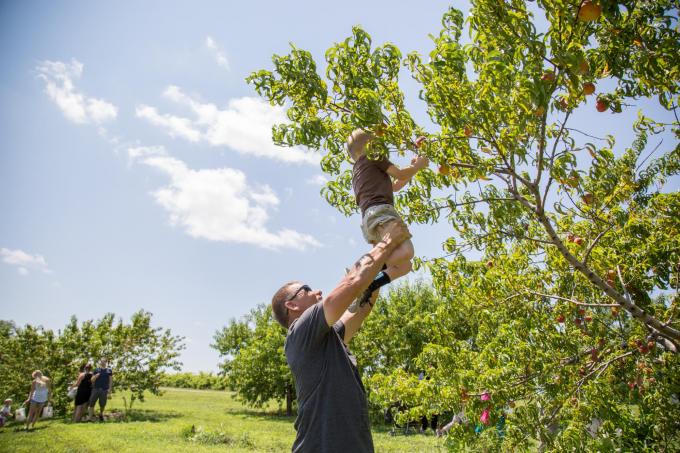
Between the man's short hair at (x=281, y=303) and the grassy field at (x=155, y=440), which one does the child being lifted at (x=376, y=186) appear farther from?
Answer: the grassy field at (x=155, y=440)

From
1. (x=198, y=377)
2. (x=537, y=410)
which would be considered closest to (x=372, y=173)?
(x=537, y=410)

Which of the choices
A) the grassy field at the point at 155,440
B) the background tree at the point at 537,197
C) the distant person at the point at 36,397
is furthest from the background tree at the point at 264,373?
the background tree at the point at 537,197

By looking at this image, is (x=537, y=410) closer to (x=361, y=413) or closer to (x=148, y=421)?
(x=361, y=413)

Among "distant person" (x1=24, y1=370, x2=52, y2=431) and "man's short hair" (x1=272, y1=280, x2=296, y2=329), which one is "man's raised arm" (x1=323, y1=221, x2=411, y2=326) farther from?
"distant person" (x1=24, y1=370, x2=52, y2=431)

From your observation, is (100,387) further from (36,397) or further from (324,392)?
(324,392)

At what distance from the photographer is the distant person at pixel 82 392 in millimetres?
14195

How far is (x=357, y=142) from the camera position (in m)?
3.49

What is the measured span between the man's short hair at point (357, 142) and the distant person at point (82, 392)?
1491 centimetres

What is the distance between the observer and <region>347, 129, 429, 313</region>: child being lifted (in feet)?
9.83

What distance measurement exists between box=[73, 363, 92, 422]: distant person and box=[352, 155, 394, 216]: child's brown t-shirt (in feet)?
49.0

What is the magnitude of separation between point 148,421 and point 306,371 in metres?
15.2

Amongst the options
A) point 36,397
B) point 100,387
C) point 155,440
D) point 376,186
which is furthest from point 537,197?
point 100,387

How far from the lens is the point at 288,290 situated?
275cm

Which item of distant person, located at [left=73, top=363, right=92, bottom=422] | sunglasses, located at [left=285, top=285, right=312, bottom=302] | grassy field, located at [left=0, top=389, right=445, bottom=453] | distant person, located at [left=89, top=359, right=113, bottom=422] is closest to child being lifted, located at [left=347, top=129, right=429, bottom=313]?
sunglasses, located at [left=285, top=285, right=312, bottom=302]
